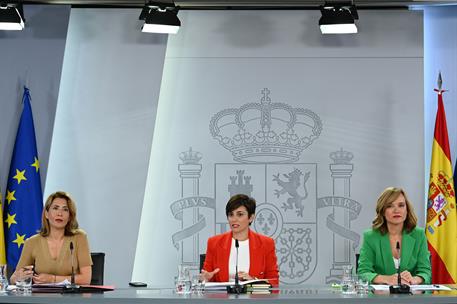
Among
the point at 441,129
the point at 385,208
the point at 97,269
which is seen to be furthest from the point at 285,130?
the point at 97,269

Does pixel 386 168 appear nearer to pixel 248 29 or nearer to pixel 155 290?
pixel 248 29

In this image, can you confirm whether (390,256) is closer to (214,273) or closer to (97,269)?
(214,273)

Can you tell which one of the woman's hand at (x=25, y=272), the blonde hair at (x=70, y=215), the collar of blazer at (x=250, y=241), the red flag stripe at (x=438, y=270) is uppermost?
the blonde hair at (x=70, y=215)

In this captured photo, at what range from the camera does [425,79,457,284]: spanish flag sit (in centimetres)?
680

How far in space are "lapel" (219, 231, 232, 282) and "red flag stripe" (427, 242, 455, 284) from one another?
6.15 ft

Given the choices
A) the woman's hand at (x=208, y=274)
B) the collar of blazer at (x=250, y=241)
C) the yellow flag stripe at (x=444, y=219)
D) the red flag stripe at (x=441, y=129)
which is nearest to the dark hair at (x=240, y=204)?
the collar of blazer at (x=250, y=241)

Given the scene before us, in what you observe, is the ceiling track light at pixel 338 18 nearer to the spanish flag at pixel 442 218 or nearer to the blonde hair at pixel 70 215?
the spanish flag at pixel 442 218

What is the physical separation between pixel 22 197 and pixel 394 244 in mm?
2973

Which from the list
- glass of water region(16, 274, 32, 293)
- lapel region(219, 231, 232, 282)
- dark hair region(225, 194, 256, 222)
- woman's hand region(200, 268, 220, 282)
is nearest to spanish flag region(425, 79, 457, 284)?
dark hair region(225, 194, 256, 222)

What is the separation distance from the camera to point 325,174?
7176mm

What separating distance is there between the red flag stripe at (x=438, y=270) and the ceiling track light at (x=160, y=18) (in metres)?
2.58

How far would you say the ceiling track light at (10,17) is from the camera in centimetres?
658

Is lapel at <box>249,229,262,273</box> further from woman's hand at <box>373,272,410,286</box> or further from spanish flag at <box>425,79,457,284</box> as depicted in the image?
spanish flag at <box>425,79,457,284</box>

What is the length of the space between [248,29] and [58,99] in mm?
1647
